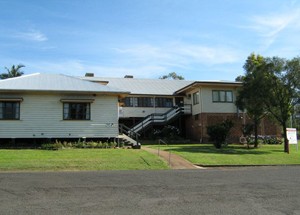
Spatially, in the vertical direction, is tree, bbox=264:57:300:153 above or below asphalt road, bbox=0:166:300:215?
above

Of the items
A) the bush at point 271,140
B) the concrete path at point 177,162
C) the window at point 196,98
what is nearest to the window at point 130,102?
the window at point 196,98

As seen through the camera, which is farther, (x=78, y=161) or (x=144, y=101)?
(x=144, y=101)

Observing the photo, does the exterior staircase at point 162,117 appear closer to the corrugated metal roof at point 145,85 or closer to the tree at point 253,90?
the corrugated metal roof at point 145,85

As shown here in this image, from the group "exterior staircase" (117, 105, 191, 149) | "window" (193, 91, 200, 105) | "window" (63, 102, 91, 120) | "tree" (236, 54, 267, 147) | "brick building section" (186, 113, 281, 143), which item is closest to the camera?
"window" (63, 102, 91, 120)

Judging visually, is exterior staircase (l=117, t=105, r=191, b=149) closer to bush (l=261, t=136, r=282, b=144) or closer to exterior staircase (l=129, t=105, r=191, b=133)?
exterior staircase (l=129, t=105, r=191, b=133)

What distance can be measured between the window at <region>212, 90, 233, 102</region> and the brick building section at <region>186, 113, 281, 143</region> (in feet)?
5.04

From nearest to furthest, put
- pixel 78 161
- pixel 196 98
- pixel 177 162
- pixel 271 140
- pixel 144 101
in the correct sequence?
pixel 78 161 → pixel 177 162 → pixel 271 140 → pixel 196 98 → pixel 144 101

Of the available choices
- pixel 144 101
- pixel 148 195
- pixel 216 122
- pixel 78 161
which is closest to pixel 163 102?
pixel 144 101

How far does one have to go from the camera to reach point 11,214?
315 inches

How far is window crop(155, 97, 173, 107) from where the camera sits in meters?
43.5

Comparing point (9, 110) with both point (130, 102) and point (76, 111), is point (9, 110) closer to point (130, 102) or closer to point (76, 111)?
point (76, 111)

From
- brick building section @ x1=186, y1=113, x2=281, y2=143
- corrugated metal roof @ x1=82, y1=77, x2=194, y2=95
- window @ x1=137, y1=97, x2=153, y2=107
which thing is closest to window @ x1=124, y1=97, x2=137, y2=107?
window @ x1=137, y1=97, x2=153, y2=107

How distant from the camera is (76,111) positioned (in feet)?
93.2

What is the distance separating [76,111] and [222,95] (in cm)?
1672
